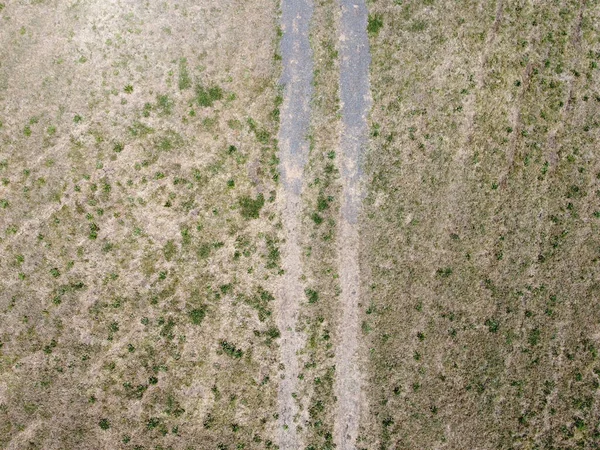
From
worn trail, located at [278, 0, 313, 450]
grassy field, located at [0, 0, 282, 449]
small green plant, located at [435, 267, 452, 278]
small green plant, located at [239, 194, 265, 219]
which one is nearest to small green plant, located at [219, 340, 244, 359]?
grassy field, located at [0, 0, 282, 449]

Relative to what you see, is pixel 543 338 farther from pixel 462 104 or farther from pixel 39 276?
pixel 39 276

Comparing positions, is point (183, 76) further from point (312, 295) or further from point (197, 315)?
point (312, 295)

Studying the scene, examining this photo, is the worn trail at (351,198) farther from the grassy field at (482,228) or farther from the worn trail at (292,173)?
the worn trail at (292,173)

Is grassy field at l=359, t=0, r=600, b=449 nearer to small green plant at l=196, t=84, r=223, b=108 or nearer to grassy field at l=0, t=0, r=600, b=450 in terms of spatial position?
grassy field at l=0, t=0, r=600, b=450

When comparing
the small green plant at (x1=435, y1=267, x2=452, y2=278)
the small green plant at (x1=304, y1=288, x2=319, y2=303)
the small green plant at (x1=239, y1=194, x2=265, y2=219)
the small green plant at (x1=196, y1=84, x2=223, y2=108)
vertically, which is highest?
the small green plant at (x1=196, y1=84, x2=223, y2=108)

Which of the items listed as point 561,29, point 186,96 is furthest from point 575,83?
point 186,96

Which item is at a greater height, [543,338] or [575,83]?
[575,83]
